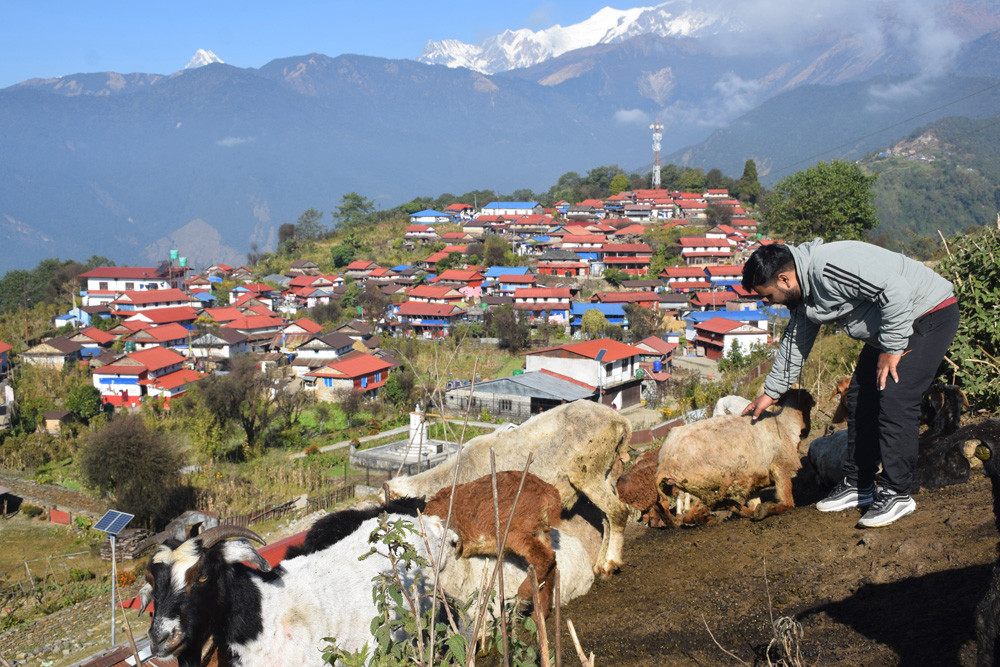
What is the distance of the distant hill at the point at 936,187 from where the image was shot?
282 feet

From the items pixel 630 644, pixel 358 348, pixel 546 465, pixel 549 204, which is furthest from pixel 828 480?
pixel 549 204

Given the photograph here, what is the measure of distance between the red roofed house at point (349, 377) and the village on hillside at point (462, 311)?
0.26 ft

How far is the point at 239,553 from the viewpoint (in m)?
2.99

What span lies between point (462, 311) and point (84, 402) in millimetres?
24440

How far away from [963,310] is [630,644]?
4137mm

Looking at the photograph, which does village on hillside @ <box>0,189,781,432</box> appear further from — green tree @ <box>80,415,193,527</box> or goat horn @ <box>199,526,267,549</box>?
goat horn @ <box>199,526,267,549</box>

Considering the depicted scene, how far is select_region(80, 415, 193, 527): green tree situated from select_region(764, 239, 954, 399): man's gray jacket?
69.4ft

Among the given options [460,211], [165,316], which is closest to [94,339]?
[165,316]

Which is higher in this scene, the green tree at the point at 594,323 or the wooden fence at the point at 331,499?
the green tree at the point at 594,323

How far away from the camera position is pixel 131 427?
70.4ft

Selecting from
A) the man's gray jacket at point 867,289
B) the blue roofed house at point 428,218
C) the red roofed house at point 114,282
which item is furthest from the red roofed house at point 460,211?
the man's gray jacket at point 867,289

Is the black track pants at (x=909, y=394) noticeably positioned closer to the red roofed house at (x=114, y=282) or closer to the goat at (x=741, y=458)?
the goat at (x=741, y=458)

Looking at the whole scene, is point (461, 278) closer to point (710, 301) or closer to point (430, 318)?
point (430, 318)

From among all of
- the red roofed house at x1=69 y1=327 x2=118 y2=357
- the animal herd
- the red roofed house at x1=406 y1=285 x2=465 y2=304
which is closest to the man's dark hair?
the animal herd
